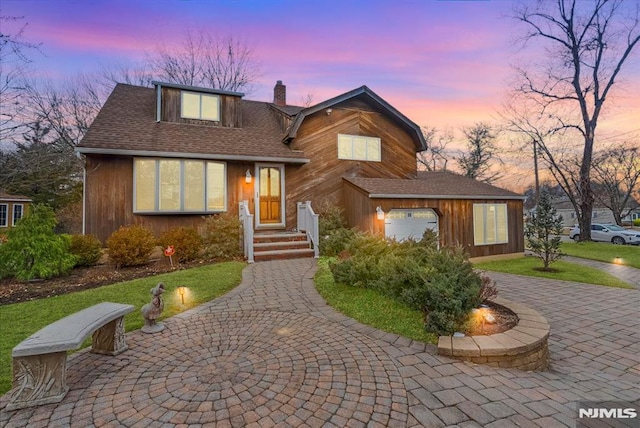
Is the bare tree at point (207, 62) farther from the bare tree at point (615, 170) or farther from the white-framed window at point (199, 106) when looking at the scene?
the bare tree at point (615, 170)

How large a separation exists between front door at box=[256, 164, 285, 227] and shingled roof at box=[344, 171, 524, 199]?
283 centimetres

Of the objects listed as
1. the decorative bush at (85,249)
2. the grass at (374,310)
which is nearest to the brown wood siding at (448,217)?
the grass at (374,310)

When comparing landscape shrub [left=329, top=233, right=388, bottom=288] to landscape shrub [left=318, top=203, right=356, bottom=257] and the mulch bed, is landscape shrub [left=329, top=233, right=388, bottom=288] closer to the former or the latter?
landscape shrub [left=318, top=203, right=356, bottom=257]

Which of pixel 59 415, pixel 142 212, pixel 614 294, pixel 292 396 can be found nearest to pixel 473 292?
pixel 292 396

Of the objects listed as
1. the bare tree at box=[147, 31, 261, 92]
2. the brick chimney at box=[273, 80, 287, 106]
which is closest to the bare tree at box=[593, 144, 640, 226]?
the brick chimney at box=[273, 80, 287, 106]

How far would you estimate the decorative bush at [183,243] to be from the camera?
344 inches

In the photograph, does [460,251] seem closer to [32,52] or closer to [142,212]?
[142,212]

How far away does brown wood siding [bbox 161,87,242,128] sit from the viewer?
1171 cm

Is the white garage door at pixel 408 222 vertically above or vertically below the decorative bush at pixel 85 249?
above

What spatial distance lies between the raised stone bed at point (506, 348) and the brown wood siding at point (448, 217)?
22.8 feet

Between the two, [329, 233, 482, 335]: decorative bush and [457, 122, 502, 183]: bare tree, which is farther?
[457, 122, 502, 183]: bare tree

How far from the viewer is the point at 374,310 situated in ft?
16.5

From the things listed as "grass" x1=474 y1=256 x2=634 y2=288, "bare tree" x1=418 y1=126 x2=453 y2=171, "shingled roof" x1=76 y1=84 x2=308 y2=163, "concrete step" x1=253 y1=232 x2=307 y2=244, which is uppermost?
"bare tree" x1=418 y1=126 x2=453 y2=171

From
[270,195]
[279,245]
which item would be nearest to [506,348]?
[279,245]
